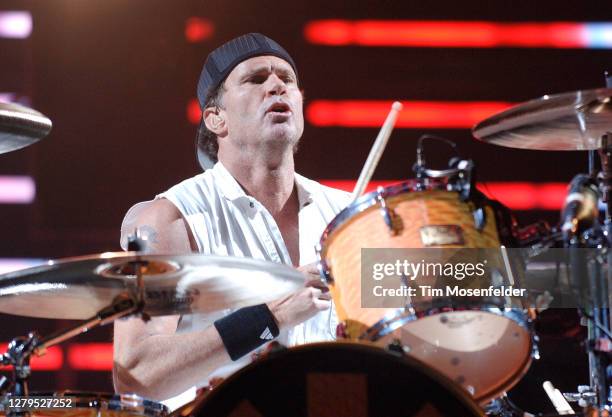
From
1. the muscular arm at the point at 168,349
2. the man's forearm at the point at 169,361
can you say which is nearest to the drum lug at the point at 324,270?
the muscular arm at the point at 168,349

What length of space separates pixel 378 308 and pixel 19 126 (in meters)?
1.00

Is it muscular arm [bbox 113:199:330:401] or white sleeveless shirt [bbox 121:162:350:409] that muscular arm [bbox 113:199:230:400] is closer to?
muscular arm [bbox 113:199:330:401]

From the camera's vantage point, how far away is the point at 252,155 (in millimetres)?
3324

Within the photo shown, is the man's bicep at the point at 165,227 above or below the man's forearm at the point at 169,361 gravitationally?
above

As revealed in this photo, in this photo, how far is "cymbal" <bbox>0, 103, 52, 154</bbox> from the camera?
2348mm

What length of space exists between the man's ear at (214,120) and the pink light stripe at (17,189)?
0.67 m

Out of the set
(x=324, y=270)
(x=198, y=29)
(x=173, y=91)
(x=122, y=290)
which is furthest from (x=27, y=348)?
(x=198, y=29)

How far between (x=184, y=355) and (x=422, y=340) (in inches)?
29.2

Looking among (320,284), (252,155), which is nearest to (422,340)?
(320,284)

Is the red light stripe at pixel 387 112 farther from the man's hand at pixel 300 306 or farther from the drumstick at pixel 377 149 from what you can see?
the man's hand at pixel 300 306

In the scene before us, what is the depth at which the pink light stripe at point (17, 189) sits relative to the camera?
351 centimetres

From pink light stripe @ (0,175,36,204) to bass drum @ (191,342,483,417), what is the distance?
1.92 metres

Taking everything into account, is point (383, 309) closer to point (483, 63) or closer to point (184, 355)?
point (184, 355)

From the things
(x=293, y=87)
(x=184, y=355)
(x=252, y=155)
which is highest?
(x=293, y=87)
